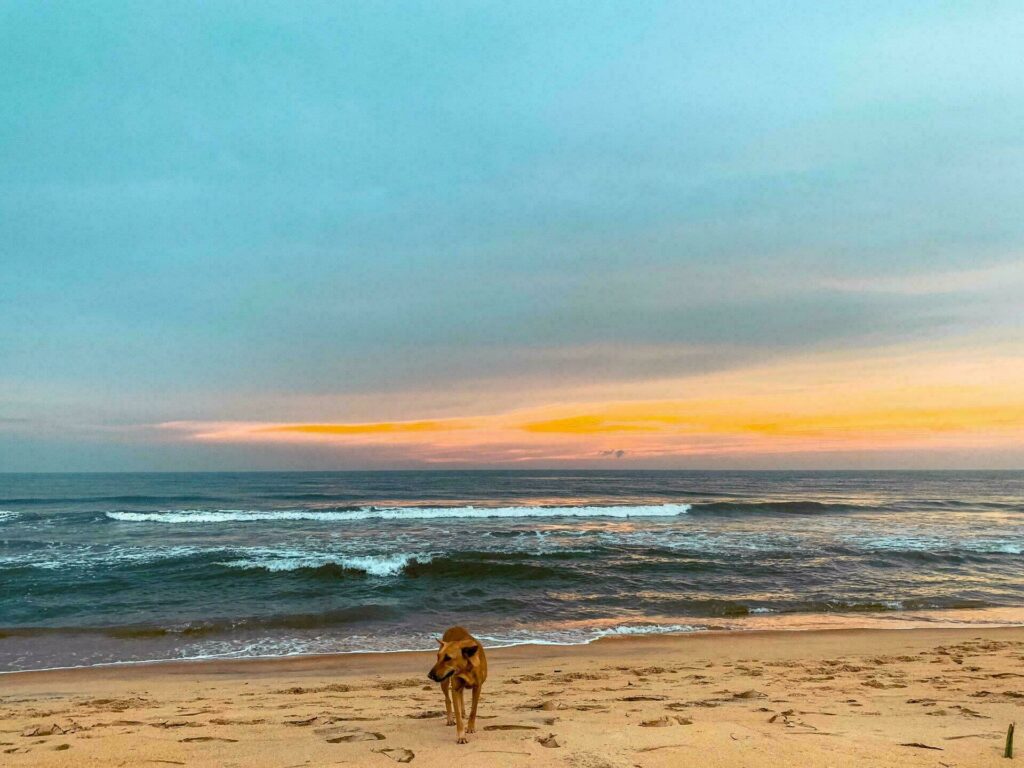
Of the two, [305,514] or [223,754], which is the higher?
[223,754]

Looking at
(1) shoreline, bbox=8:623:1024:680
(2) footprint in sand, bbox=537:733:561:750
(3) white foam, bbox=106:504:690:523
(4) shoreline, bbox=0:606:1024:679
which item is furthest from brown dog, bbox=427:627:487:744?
(3) white foam, bbox=106:504:690:523

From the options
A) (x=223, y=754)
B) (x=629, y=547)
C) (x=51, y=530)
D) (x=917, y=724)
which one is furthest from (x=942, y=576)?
(x=51, y=530)

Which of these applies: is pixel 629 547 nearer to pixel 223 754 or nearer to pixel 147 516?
pixel 223 754

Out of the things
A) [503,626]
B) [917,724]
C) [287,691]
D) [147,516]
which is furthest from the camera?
[147,516]

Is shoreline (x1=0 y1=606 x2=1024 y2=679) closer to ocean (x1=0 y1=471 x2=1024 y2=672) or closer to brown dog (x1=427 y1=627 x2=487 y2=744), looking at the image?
ocean (x1=0 y1=471 x2=1024 y2=672)

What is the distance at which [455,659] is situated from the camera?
12.3 feet

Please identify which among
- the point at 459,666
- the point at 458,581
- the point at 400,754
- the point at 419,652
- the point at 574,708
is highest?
the point at 459,666

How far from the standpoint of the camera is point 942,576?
55.8 feet

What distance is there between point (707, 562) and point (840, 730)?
1526 cm

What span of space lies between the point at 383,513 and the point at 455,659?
35.7 m

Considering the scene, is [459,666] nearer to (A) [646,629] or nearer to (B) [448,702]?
(B) [448,702]

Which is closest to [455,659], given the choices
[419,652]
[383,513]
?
[419,652]

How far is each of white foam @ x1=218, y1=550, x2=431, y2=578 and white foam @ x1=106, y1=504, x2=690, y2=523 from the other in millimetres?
14593

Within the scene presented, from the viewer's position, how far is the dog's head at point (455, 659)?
3681mm
